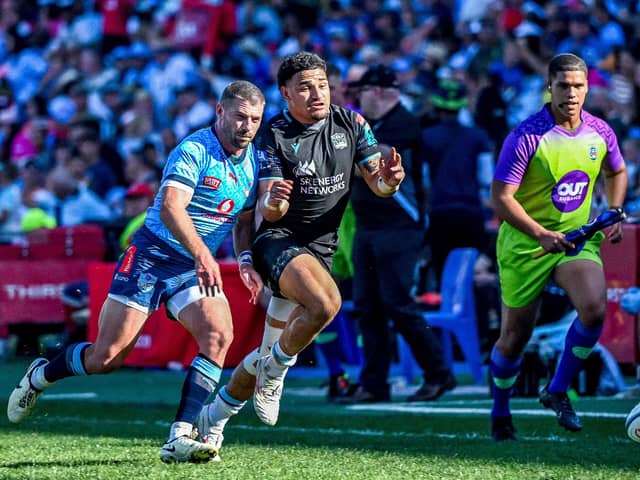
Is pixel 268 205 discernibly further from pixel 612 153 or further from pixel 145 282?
pixel 612 153

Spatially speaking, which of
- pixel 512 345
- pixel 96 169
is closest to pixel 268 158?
pixel 512 345

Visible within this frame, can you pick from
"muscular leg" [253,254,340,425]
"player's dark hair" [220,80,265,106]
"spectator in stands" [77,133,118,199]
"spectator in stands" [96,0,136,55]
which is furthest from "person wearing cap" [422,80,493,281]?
"spectator in stands" [96,0,136,55]

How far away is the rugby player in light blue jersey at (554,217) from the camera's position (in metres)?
8.18

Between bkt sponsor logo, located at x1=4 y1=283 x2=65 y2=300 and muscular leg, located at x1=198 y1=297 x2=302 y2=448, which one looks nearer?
muscular leg, located at x1=198 y1=297 x2=302 y2=448

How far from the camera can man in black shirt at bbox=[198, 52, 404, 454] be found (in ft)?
25.0

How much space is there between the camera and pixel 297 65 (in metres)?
7.89

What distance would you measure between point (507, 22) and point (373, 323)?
23.7 ft

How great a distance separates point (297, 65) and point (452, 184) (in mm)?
5659

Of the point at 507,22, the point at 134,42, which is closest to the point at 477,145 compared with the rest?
the point at 507,22

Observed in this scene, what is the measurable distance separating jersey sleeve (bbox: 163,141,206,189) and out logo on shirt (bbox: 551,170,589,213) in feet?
7.43

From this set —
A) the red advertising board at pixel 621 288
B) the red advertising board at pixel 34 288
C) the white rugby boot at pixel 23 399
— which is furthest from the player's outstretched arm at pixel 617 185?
the red advertising board at pixel 34 288

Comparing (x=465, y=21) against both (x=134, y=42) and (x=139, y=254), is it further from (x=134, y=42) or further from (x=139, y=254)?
(x=139, y=254)

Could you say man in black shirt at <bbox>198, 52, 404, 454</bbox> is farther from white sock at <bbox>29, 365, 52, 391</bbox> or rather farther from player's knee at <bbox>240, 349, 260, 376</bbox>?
white sock at <bbox>29, 365, 52, 391</bbox>

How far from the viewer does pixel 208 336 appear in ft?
24.2
